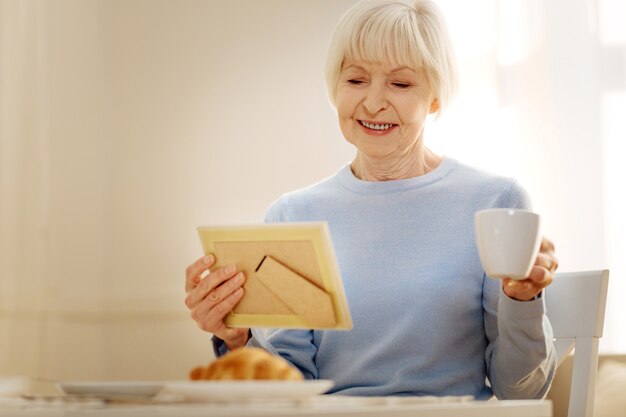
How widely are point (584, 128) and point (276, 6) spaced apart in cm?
100

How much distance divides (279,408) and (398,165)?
42.5 inches

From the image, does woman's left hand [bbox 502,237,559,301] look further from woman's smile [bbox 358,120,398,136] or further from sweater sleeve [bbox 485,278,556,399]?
woman's smile [bbox 358,120,398,136]

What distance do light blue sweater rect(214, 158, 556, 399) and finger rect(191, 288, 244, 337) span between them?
0.13 m

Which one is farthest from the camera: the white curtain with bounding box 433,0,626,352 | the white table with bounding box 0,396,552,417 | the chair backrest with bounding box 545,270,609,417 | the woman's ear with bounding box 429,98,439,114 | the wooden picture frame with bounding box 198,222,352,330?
the white curtain with bounding box 433,0,626,352

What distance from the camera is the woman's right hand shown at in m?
1.21

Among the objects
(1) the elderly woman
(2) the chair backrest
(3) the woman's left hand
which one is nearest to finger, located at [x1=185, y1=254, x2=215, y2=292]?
(1) the elderly woman

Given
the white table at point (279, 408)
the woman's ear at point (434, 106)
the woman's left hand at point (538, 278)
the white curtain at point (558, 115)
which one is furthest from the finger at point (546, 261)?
the white curtain at point (558, 115)

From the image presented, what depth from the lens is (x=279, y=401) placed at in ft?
2.38

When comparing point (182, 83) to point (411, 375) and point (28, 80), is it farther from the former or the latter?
point (411, 375)

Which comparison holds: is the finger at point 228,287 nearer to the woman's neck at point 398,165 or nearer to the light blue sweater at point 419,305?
the light blue sweater at point 419,305

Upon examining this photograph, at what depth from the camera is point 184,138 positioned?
8.96ft

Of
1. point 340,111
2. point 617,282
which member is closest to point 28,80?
point 340,111

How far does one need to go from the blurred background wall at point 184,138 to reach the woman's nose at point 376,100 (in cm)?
96

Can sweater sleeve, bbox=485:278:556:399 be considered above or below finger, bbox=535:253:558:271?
below
